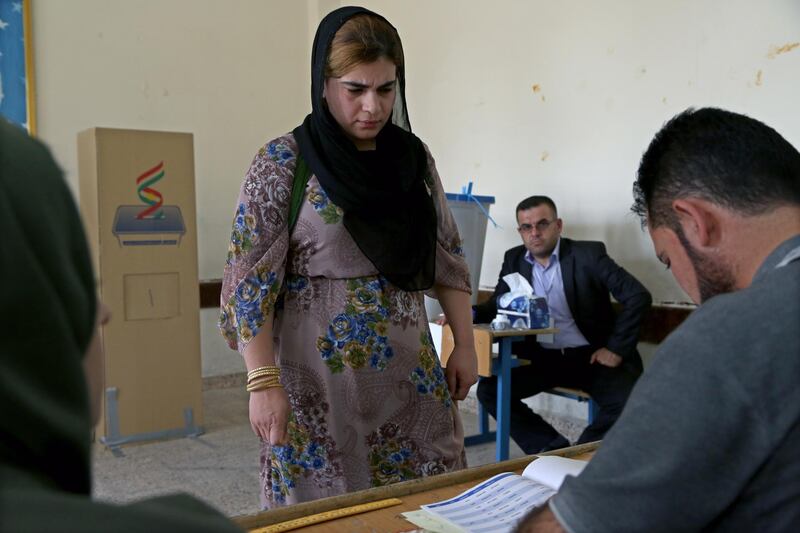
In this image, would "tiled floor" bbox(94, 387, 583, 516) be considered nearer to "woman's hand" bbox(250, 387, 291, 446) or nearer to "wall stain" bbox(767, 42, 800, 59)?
"woman's hand" bbox(250, 387, 291, 446)

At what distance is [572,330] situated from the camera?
3.62m

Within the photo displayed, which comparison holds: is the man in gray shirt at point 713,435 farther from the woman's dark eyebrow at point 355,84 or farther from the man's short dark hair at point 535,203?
the man's short dark hair at point 535,203

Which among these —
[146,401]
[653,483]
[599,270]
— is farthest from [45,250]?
[146,401]

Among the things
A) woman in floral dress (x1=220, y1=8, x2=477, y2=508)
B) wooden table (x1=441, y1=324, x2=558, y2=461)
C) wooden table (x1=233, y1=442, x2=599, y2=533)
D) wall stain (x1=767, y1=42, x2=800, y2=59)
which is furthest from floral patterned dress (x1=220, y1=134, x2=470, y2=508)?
wall stain (x1=767, y1=42, x2=800, y2=59)

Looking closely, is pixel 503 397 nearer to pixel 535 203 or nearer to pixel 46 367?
pixel 535 203

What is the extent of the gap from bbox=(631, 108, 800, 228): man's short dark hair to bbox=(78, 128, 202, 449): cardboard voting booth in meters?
3.55

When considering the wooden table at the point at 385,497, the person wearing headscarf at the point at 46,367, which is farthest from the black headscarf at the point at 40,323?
the wooden table at the point at 385,497

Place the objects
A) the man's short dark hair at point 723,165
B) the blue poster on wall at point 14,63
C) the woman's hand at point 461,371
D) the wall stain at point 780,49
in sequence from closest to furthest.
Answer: the man's short dark hair at point 723,165, the woman's hand at point 461,371, the wall stain at point 780,49, the blue poster on wall at point 14,63

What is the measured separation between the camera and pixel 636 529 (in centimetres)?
67

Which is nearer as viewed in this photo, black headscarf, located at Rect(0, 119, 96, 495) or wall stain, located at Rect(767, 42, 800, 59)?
black headscarf, located at Rect(0, 119, 96, 495)

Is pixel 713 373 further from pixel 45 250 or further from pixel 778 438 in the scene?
pixel 45 250

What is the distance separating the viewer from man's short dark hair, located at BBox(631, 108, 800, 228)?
0.83 meters

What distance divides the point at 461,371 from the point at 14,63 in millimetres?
4221

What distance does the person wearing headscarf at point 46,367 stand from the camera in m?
0.43
